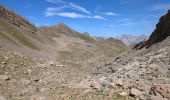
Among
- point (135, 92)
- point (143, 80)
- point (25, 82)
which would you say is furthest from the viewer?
point (25, 82)

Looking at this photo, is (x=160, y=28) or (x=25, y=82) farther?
(x=160, y=28)

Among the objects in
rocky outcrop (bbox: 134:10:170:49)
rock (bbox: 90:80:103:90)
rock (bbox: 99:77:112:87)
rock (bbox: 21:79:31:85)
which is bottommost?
rock (bbox: 21:79:31:85)

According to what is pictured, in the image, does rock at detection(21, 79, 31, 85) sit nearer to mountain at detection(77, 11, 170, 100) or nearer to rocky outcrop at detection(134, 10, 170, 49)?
mountain at detection(77, 11, 170, 100)

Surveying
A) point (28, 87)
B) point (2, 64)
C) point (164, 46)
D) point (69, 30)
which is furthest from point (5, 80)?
point (69, 30)

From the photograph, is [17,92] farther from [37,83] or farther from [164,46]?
[164,46]

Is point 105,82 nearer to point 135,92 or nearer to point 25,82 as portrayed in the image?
point 135,92

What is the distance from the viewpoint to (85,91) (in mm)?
22906

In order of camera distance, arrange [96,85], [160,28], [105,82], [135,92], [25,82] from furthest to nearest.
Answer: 1. [160,28]
2. [25,82]
3. [105,82]
4. [96,85]
5. [135,92]

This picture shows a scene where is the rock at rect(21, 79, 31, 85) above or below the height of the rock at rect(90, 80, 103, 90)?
below

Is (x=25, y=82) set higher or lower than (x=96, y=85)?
lower

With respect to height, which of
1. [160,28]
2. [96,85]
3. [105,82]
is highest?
[160,28]

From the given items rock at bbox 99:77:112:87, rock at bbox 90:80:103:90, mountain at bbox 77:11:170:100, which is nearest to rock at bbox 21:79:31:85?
mountain at bbox 77:11:170:100

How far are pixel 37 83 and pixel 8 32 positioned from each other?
40997mm

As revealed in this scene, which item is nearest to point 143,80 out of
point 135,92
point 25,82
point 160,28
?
point 135,92
